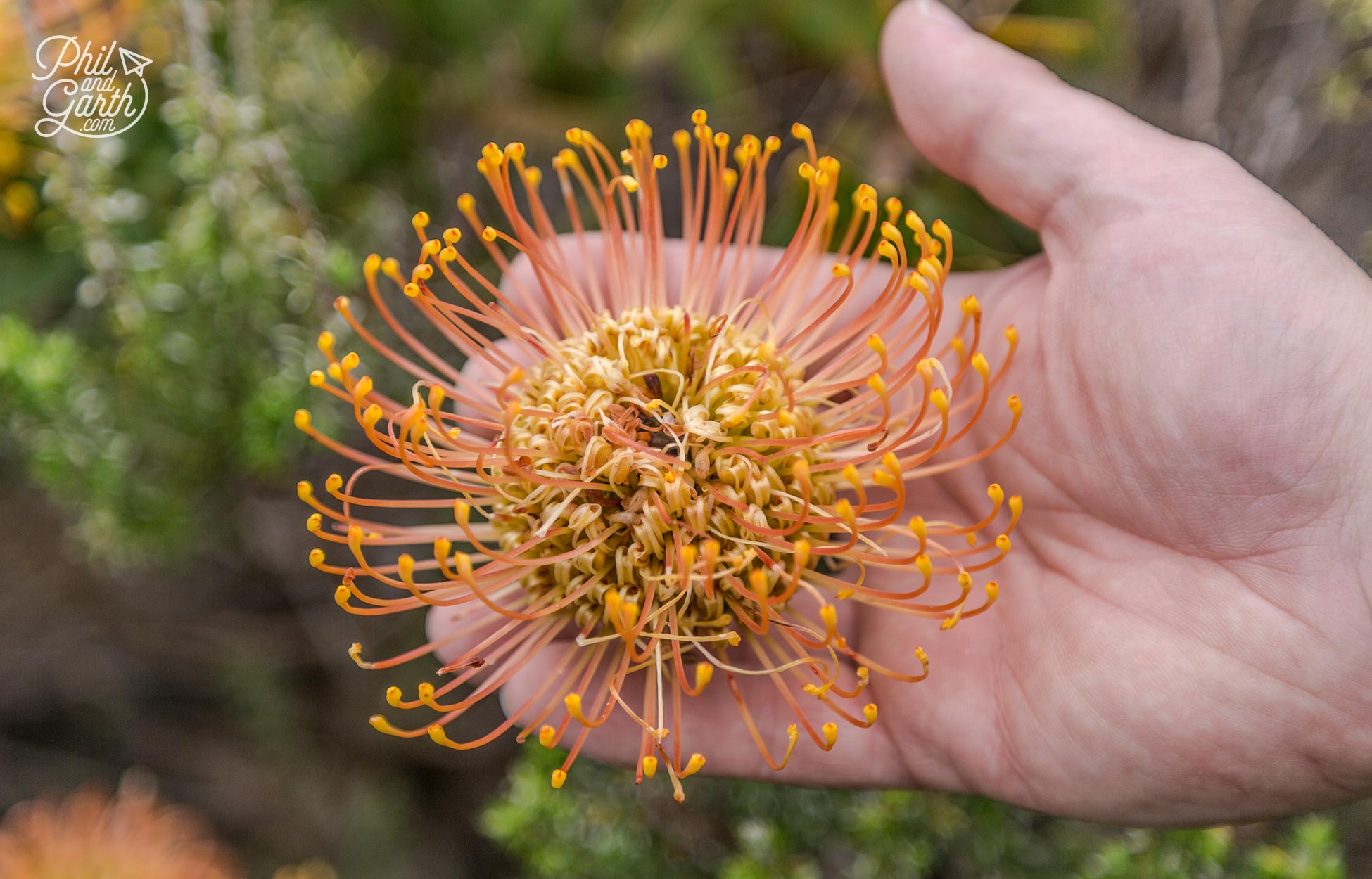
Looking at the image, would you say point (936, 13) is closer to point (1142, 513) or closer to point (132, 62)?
point (1142, 513)

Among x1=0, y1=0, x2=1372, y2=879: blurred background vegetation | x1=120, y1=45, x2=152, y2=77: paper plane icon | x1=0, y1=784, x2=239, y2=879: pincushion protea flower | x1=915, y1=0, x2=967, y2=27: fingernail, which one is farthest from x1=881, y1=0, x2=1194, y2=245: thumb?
x1=0, y1=784, x2=239, y2=879: pincushion protea flower

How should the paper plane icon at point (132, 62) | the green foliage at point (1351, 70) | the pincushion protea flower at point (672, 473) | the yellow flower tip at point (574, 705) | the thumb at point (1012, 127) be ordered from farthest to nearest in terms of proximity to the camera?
the green foliage at point (1351, 70) → the paper plane icon at point (132, 62) → the thumb at point (1012, 127) → the pincushion protea flower at point (672, 473) → the yellow flower tip at point (574, 705)

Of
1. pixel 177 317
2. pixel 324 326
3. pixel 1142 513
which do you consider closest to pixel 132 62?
pixel 177 317

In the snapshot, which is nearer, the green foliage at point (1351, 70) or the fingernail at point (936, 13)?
the fingernail at point (936, 13)

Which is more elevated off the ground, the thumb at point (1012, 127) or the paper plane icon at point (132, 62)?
the thumb at point (1012, 127)

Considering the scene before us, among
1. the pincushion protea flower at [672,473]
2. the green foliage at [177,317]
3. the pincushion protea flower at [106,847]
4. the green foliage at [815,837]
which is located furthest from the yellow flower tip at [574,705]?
the pincushion protea flower at [106,847]

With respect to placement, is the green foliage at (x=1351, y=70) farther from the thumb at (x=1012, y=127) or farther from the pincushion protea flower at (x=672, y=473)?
the pincushion protea flower at (x=672, y=473)
